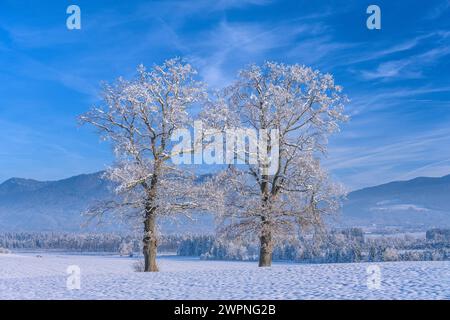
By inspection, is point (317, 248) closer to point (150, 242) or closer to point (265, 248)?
point (265, 248)

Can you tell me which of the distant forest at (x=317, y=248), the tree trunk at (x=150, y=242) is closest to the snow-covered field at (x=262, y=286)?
the tree trunk at (x=150, y=242)

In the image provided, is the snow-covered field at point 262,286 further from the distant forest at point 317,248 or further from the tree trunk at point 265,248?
the distant forest at point 317,248

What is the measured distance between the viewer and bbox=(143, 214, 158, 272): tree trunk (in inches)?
1160

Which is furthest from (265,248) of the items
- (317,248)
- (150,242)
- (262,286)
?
(262,286)

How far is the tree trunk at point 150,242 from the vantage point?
29453 mm

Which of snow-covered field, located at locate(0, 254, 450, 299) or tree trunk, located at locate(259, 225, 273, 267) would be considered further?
tree trunk, located at locate(259, 225, 273, 267)

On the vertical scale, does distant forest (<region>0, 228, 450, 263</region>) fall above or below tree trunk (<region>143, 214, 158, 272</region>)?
below

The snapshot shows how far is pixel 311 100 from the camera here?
104 ft

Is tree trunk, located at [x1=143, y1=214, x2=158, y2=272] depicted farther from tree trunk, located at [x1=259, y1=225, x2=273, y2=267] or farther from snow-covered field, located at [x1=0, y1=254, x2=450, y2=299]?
tree trunk, located at [x1=259, y1=225, x2=273, y2=267]

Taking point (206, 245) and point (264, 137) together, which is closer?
point (264, 137)

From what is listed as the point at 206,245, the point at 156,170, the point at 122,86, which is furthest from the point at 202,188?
the point at 206,245

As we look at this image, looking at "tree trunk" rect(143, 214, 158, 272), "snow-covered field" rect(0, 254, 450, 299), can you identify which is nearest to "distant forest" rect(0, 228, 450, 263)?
"tree trunk" rect(143, 214, 158, 272)

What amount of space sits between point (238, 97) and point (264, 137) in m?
3.59
